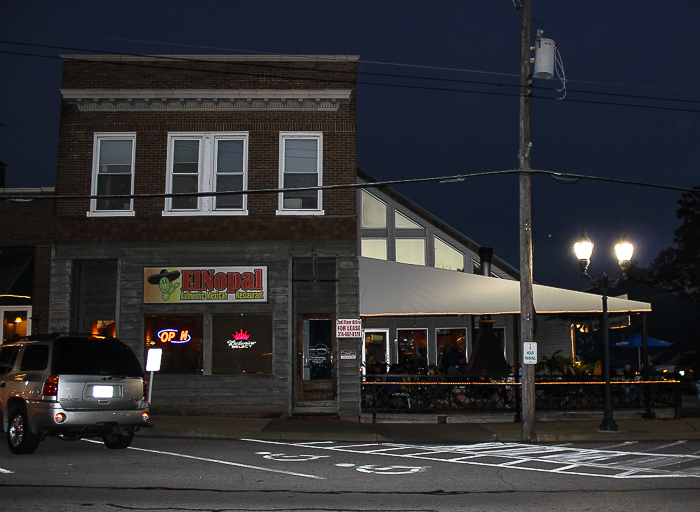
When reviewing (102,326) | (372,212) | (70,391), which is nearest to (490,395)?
(70,391)

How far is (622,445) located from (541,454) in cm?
228

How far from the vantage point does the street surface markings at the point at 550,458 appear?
925cm

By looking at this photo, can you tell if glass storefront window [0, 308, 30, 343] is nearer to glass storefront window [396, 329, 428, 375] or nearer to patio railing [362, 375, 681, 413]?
patio railing [362, 375, 681, 413]

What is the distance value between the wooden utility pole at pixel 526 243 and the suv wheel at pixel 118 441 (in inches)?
291

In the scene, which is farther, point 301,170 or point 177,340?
point 301,170

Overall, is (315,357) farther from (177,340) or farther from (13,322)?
(13,322)

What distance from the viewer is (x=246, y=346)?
52.6 feet

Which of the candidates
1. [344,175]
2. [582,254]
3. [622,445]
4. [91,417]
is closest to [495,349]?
[582,254]

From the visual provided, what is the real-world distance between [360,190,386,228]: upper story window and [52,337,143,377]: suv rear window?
1654cm

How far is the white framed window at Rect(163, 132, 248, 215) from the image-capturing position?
53.2ft

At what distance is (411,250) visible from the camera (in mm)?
26734

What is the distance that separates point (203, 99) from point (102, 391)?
8.64 metres

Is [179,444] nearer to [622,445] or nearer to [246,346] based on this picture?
[246,346]

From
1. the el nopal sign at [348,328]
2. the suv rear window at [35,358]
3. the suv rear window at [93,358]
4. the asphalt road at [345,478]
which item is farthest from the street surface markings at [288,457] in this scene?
the el nopal sign at [348,328]
